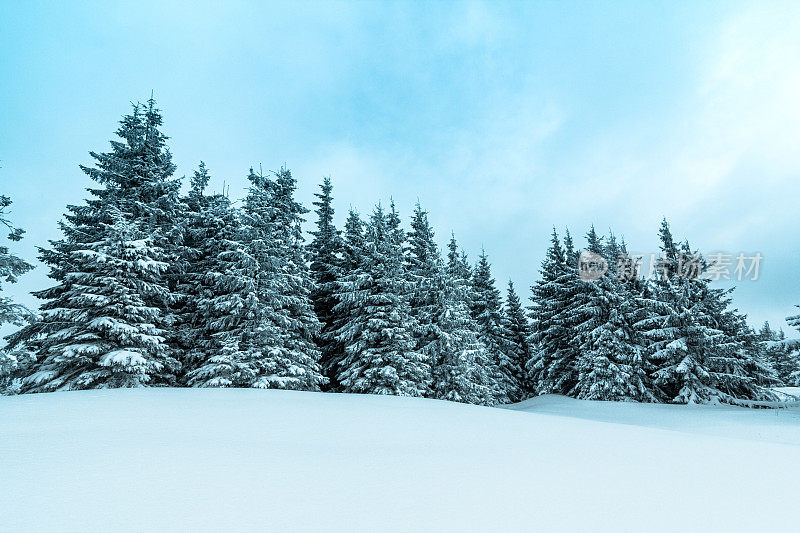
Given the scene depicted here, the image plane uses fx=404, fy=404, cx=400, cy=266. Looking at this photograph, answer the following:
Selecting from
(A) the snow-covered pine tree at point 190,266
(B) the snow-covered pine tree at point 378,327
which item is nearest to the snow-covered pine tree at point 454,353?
(B) the snow-covered pine tree at point 378,327

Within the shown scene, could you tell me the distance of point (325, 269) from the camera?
71.0 ft

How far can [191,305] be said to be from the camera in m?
17.1

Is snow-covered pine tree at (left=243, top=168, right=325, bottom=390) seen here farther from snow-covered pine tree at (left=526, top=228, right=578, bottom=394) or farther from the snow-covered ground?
snow-covered pine tree at (left=526, top=228, right=578, bottom=394)

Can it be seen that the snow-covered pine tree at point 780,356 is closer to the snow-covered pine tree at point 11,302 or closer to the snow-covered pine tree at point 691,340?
the snow-covered pine tree at point 691,340

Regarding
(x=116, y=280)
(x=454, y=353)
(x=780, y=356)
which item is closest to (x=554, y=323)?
(x=454, y=353)

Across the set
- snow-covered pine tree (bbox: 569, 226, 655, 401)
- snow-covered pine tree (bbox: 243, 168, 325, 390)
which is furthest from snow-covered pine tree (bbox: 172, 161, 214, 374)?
snow-covered pine tree (bbox: 569, 226, 655, 401)

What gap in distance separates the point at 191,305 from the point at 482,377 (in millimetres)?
14672

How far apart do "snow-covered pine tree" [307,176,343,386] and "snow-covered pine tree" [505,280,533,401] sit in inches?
565

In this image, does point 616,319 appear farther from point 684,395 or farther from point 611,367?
point 684,395

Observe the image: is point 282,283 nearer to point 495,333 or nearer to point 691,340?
point 495,333

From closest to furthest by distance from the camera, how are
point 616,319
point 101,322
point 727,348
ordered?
point 101,322
point 727,348
point 616,319

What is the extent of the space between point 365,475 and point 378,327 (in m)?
14.4

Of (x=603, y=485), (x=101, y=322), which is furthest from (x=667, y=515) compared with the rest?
(x=101, y=322)

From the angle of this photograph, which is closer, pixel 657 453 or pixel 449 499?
pixel 449 499
